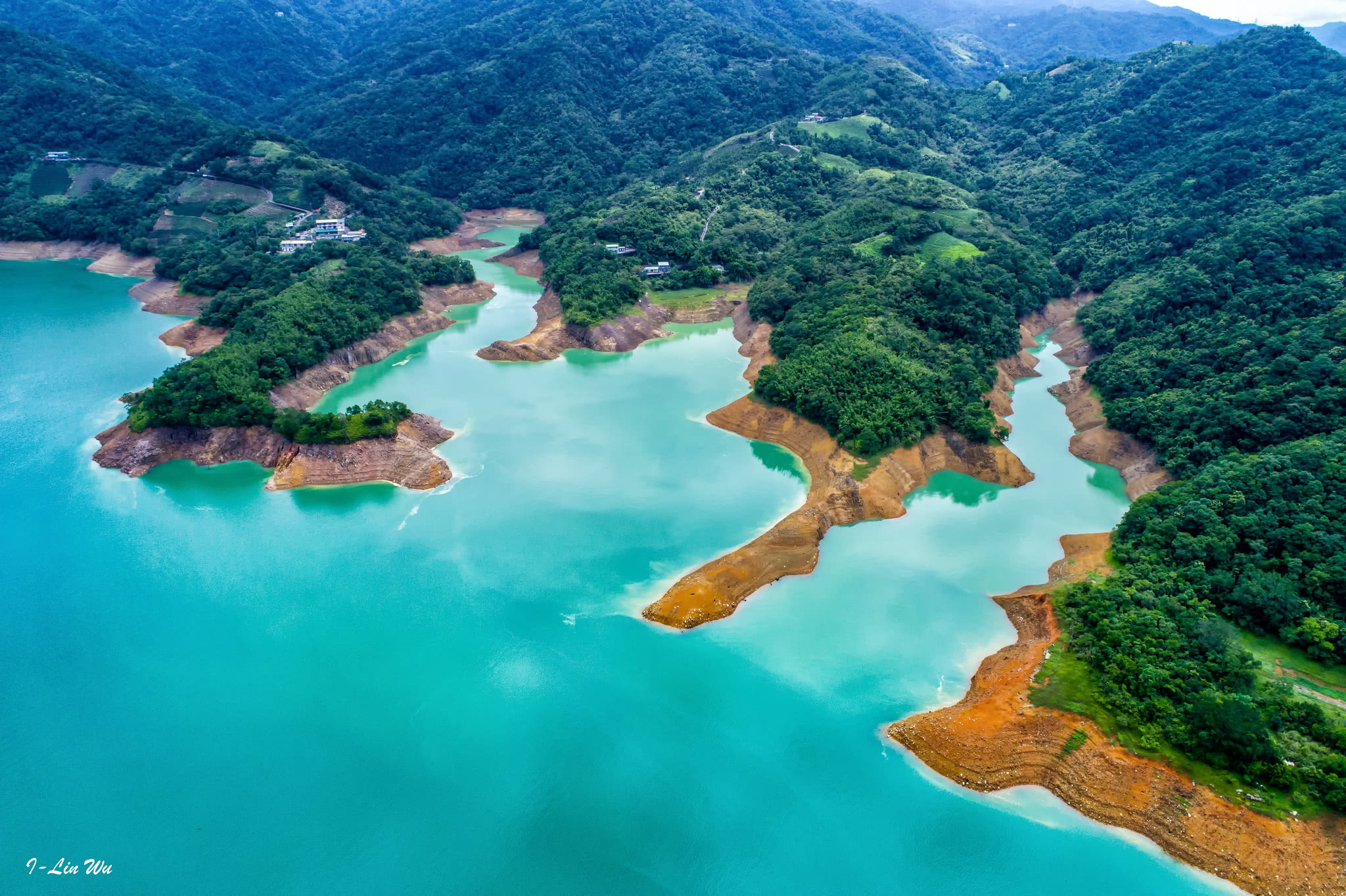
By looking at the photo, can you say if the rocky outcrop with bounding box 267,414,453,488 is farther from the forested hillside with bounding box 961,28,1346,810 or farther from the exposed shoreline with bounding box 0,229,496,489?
the forested hillside with bounding box 961,28,1346,810

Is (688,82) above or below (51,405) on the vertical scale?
above

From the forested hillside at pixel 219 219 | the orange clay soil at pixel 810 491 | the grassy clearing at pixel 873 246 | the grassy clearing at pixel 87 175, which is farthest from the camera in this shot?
the grassy clearing at pixel 87 175

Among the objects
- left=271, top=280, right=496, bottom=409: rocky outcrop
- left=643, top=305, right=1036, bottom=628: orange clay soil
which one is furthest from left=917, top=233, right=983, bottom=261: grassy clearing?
left=271, top=280, right=496, bottom=409: rocky outcrop

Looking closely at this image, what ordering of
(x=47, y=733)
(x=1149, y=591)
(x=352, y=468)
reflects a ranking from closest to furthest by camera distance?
(x=47, y=733) < (x=1149, y=591) < (x=352, y=468)

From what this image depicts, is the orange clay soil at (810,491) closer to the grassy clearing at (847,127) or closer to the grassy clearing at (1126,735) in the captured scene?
the grassy clearing at (1126,735)

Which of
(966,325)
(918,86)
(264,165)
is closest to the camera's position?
(966,325)

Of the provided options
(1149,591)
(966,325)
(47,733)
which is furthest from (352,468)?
(966,325)

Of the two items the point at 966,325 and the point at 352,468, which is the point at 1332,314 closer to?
the point at 966,325

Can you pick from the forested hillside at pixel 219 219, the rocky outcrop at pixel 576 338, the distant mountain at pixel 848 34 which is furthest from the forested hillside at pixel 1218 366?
the distant mountain at pixel 848 34
